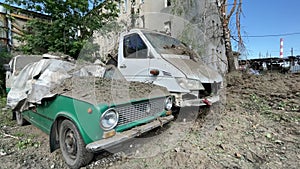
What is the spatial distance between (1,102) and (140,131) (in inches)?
268

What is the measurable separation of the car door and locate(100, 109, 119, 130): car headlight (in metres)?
1.76

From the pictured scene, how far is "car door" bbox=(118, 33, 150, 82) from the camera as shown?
3.77 metres

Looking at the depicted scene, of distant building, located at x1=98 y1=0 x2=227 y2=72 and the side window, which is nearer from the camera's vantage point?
the side window

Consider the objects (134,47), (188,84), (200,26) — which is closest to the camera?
(188,84)

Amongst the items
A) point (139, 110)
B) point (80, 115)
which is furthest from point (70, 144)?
point (139, 110)

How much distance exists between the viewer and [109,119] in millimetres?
2025

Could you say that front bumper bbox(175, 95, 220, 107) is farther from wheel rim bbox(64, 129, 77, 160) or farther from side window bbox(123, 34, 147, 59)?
wheel rim bbox(64, 129, 77, 160)

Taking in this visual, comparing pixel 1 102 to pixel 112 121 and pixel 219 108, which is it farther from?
pixel 219 108

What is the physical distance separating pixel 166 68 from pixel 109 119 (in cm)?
182

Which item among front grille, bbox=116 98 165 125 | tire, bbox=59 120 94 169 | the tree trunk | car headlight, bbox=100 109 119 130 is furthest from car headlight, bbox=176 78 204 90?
the tree trunk

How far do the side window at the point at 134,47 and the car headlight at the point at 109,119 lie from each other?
206 centimetres

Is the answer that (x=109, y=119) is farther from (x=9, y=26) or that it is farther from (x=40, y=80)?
(x=9, y=26)

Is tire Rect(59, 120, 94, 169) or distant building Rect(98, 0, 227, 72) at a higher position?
distant building Rect(98, 0, 227, 72)

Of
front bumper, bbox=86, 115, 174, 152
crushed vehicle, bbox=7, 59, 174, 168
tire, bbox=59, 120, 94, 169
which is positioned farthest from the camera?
tire, bbox=59, 120, 94, 169
